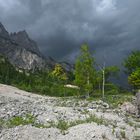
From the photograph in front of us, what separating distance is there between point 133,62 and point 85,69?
24109 mm

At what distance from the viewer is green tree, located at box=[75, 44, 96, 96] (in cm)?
6221

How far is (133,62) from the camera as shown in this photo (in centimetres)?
8262

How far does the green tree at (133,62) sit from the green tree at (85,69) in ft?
74.1

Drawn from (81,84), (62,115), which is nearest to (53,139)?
(62,115)

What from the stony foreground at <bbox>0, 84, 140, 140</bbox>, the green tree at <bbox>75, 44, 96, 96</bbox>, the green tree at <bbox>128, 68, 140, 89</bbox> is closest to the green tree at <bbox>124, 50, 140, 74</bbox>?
the green tree at <bbox>128, 68, 140, 89</bbox>

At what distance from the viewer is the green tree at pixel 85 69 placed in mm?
62209

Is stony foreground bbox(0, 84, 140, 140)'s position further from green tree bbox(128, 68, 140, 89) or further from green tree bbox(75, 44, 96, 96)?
green tree bbox(128, 68, 140, 89)

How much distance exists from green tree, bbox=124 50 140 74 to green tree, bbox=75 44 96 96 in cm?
2258

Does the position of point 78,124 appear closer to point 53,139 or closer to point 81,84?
point 53,139

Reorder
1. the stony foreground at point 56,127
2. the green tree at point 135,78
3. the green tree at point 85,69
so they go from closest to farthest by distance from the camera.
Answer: the stony foreground at point 56,127, the green tree at point 85,69, the green tree at point 135,78

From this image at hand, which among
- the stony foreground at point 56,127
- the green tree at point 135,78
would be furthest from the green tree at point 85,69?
the stony foreground at point 56,127

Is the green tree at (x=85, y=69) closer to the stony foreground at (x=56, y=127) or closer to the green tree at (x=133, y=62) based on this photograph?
the green tree at (x=133, y=62)

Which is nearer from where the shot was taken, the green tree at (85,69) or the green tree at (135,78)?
the green tree at (85,69)

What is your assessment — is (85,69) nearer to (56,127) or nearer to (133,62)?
(133,62)
